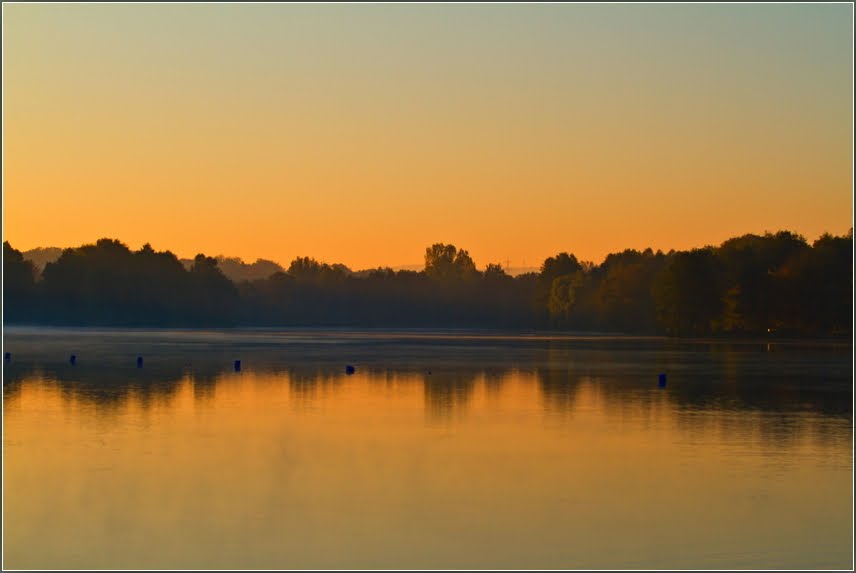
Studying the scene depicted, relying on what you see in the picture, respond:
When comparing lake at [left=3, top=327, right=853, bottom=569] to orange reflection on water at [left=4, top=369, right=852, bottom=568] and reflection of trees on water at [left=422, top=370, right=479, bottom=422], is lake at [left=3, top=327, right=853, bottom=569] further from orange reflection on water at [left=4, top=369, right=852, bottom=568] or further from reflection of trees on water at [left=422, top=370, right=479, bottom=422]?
reflection of trees on water at [left=422, top=370, right=479, bottom=422]

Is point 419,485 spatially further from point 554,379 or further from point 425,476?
point 554,379

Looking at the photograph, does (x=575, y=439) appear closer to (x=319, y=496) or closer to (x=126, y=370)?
(x=319, y=496)

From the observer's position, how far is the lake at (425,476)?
63.7 ft

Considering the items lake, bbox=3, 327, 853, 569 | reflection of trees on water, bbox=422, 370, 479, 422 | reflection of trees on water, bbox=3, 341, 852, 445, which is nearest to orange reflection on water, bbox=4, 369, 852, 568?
lake, bbox=3, 327, 853, 569

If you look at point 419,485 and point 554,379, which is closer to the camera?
point 419,485

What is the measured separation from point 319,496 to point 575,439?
11.0 m

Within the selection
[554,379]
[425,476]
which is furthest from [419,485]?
[554,379]

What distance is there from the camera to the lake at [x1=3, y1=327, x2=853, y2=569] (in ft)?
63.7

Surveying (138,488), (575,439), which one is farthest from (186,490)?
(575,439)

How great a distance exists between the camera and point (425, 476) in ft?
86.4

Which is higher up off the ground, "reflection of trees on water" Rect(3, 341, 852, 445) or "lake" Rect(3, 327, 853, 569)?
"reflection of trees on water" Rect(3, 341, 852, 445)

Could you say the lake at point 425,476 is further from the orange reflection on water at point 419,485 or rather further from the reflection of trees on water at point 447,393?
the reflection of trees on water at point 447,393

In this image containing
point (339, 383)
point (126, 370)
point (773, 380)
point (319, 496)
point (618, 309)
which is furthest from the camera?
point (618, 309)

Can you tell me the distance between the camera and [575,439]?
Result: 3316 centimetres
